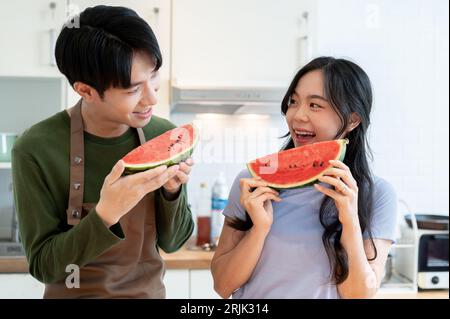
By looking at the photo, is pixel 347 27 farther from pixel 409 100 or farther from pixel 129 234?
pixel 129 234

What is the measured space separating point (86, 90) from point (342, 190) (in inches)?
17.3

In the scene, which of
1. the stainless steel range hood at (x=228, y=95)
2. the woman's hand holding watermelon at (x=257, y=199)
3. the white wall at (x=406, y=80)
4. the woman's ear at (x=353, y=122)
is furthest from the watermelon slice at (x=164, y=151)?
the white wall at (x=406, y=80)

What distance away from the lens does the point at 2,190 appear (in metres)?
2.20

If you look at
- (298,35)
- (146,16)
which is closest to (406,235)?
(298,35)

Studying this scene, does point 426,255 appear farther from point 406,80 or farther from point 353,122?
point 353,122

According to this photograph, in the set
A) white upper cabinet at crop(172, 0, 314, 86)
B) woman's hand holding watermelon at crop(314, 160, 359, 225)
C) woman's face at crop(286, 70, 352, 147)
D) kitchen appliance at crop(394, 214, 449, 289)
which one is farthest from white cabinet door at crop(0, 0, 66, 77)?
kitchen appliance at crop(394, 214, 449, 289)

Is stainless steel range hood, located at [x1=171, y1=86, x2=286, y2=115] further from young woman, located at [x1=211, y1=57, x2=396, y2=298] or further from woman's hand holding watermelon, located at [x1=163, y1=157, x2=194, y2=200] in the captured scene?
woman's hand holding watermelon, located at [x1=163, y1=157, x2=194, y2=200]

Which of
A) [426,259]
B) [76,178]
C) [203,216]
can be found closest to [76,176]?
[76,178]

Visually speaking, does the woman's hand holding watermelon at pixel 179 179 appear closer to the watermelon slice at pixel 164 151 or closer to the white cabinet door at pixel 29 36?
the watermelon slice at pixel 164 151

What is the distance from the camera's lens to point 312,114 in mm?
957

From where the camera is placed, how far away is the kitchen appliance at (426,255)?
2.03m

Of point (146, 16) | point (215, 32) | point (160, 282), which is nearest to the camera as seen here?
point (160, 282)

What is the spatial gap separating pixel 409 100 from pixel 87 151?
1.87 m

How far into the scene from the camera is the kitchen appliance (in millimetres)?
2029
